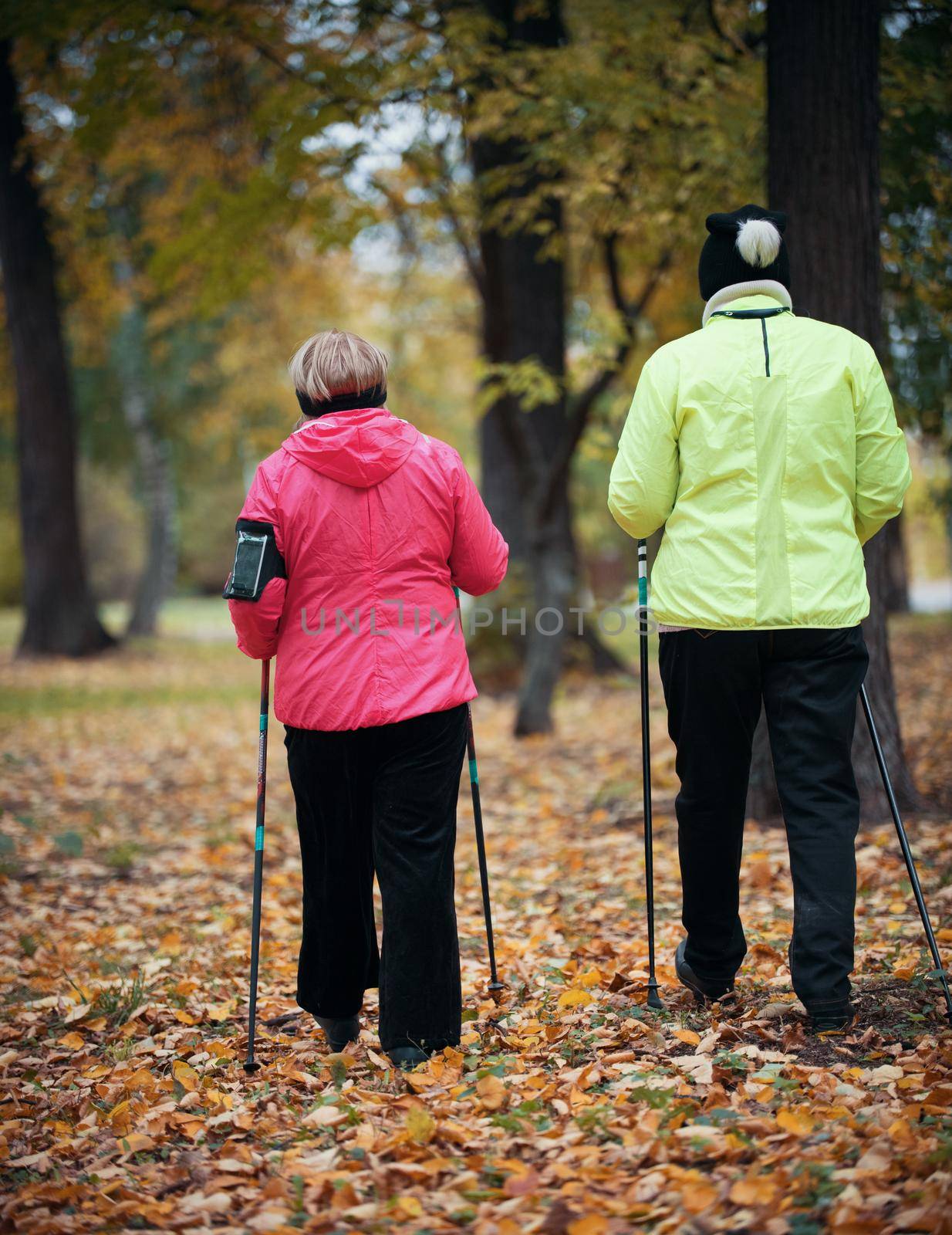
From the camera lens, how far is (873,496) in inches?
125

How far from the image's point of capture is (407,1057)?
314 cm

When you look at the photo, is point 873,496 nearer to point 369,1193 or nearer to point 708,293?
point 708,293

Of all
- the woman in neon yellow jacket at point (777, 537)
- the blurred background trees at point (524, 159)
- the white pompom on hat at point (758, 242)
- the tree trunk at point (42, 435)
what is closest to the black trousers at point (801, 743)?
the woman in neon yellow jacket at point (777, 537)

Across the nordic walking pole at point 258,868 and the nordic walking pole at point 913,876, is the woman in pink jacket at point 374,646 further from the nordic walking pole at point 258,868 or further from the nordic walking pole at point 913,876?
the nordic walking pole at point 913,876

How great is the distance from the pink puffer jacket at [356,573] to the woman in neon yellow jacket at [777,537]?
62 centimetres

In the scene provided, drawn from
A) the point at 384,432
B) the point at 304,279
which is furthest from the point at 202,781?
the point at 304,279

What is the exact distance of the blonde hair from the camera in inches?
123

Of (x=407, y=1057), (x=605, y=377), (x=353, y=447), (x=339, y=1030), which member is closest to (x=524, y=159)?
(x=605, y=377)

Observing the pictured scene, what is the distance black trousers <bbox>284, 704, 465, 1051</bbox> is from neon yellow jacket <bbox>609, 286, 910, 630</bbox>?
81 cm

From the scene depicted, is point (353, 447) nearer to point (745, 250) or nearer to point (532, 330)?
point (745, 250)

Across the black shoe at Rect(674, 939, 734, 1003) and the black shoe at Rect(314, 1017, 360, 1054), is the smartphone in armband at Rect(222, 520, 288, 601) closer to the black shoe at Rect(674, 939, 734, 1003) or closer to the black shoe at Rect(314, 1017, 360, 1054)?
the black shoe at Rect(314, 1017, 360, 1054)

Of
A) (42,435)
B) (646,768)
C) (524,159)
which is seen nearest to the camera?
(646,768)

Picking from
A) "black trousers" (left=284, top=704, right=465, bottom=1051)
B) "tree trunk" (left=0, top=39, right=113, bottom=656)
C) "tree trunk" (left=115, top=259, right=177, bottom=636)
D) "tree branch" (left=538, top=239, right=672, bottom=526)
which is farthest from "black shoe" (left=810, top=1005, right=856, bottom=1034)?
"tree trunk" (left=115, top=259, right=177, bottom=636)

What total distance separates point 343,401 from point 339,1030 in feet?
6.09
